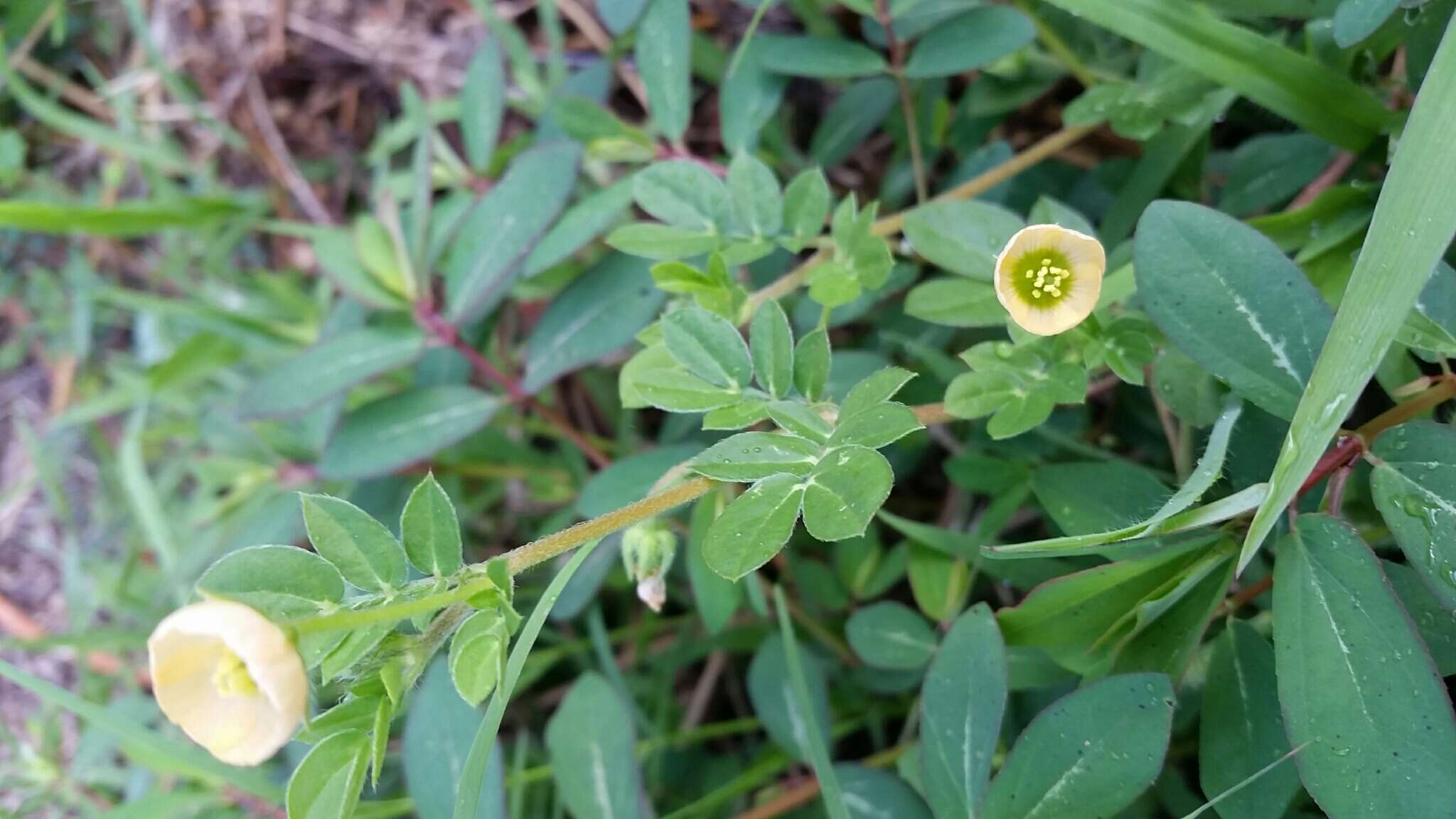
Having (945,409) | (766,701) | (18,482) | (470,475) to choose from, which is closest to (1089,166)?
(945,409)

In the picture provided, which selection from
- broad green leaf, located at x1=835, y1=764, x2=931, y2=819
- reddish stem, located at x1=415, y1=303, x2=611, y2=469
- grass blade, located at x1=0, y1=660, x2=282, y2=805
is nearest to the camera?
grass blade, located at x1=0, y1=660, x2=282, y2=805

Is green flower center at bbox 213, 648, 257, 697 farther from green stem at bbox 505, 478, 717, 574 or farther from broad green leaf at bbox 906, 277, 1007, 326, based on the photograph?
broad green leaf at bbox 906, 277, 1007, 326

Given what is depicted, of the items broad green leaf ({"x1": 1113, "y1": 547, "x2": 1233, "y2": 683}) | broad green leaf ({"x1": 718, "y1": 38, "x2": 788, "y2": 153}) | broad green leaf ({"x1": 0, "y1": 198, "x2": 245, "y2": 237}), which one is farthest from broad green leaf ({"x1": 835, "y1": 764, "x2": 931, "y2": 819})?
broad green leaf ({"x1": 0, "y1": 198, "x2": 245, "y2": 237})

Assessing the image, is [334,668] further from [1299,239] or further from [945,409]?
[1299,239]

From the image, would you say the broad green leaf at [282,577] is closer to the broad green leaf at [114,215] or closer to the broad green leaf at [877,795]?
the broad green leaf at [877,795]

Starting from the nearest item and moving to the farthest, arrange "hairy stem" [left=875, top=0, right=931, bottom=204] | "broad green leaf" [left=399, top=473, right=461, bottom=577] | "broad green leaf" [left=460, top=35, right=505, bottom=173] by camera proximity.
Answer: "broad green leaf" [left=399, top=473, right=461, bottom=577] < "hairy stem" [left=875, top=0, right=931, bottom=204] < "broad green leaf" [left=460, top=35, right=505, bottom=173]

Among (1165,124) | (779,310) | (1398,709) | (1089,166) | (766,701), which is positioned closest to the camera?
(1398,709)

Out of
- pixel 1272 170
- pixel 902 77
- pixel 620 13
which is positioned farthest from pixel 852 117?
pixel 1272 170

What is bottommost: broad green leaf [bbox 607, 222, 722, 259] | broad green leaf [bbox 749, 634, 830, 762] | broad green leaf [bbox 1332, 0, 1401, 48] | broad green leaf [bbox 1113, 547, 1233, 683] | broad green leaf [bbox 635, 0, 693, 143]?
broad green leaf [bbox 749, 634, 830, 762]
